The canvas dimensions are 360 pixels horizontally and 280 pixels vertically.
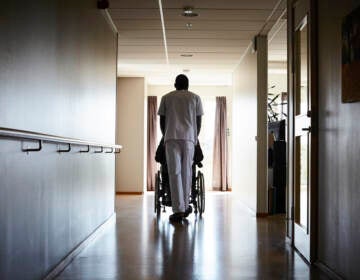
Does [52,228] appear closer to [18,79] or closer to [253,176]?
[18,79]

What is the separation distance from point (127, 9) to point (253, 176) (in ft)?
9.17

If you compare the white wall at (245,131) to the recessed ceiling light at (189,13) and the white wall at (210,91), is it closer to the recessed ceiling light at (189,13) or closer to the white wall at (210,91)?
the recessed ceiling light at (189,13)

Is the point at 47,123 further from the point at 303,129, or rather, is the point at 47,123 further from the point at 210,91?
the point at 210,91

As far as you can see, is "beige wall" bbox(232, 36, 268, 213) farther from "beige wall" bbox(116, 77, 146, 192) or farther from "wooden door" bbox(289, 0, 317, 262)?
"beige wall" bbox(116, 77, 146, 192)

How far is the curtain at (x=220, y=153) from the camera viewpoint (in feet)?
35.6

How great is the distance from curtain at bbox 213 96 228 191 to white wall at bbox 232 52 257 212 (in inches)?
75.8

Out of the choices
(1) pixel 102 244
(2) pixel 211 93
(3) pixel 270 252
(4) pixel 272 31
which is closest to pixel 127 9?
(4) pixel 272 31

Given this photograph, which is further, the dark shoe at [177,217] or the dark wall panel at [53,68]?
the dark shoe at [177,217]

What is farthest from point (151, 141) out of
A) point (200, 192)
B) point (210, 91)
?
point (200, 192)

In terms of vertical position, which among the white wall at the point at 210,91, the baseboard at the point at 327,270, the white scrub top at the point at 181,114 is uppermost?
the white wall at the point at 210,91

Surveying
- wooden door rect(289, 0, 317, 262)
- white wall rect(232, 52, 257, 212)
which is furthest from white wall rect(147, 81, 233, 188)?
wooden door rect(289, 0, 317, 262)

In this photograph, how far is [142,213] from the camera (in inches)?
245

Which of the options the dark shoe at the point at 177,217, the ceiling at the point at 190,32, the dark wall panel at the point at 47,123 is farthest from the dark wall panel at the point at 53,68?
the dark shoe at the point at 177,217

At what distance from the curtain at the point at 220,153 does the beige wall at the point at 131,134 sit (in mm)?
1927
